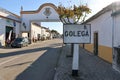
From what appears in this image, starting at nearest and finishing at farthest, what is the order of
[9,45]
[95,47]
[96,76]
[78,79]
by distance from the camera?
[78,79], [96,76], [95,47], [9,45]

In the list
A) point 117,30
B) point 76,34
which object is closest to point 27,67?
point 76,34

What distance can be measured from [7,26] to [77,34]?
29.3m

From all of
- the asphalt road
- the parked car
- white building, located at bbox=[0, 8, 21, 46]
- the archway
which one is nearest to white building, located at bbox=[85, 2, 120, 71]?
the asphalt road

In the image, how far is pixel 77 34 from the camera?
10578mm

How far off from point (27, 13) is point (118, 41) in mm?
36120

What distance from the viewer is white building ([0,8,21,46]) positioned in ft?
116

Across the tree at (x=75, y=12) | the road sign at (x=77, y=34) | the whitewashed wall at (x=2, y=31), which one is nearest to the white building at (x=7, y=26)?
the whitewashed wall at (x=2, y=31)

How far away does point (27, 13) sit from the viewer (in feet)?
153

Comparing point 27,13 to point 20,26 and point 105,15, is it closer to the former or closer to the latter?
point 20,26

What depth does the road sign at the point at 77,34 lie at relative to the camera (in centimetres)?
1053

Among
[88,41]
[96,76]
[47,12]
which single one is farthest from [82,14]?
[47,12]

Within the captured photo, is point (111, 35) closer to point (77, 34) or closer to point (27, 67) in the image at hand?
point (77, 34)

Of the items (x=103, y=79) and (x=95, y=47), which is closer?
(x=103, y=79)

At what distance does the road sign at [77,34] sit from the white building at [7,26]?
A: 85.1 ft
